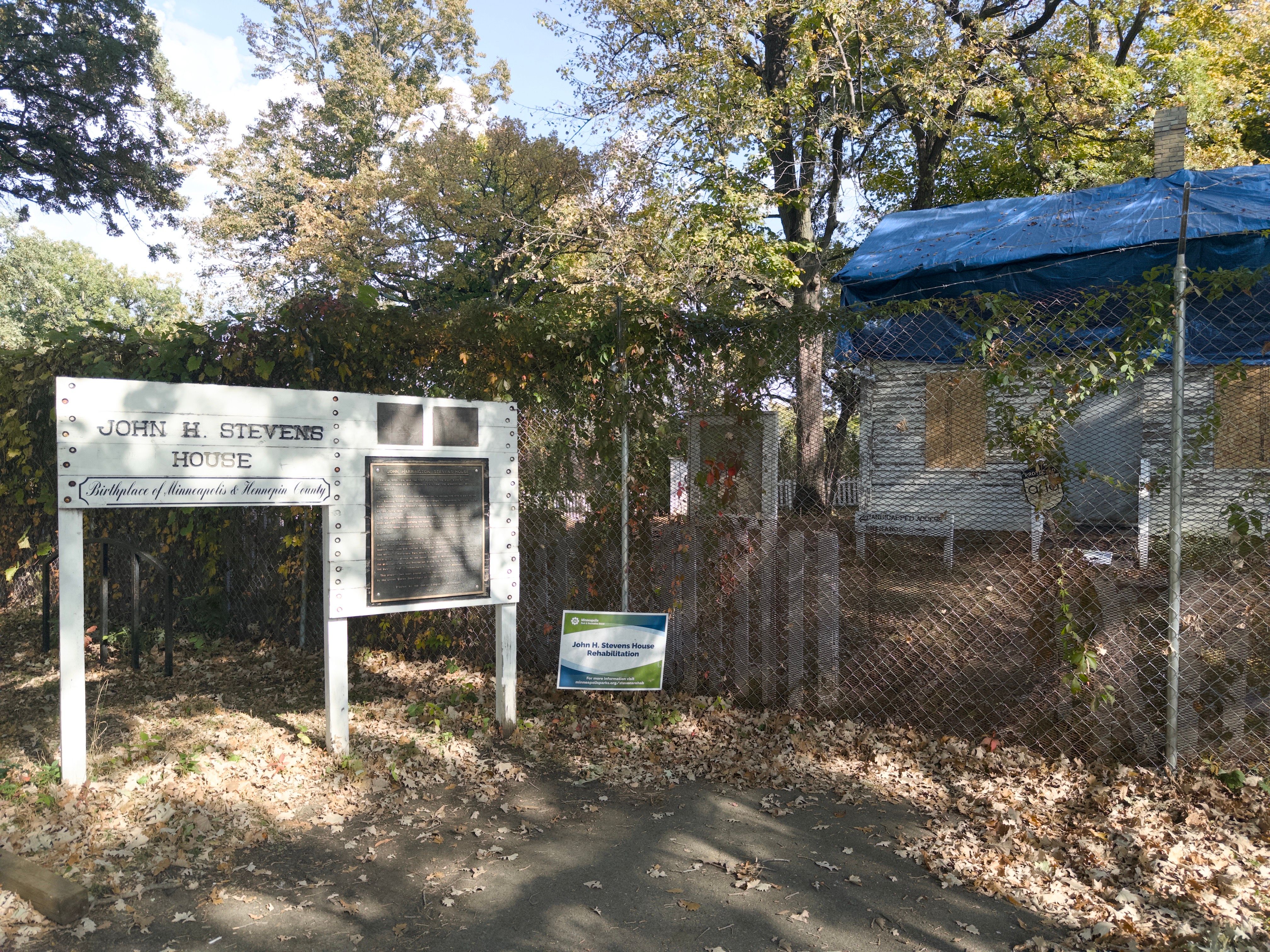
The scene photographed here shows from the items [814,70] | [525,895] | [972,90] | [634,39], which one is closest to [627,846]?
[525,895]

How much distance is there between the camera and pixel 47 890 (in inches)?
132

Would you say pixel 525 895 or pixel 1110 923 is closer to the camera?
pixel 1110 923

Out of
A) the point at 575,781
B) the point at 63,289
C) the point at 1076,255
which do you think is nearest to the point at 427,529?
the point at 575,781

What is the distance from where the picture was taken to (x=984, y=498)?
6.03m

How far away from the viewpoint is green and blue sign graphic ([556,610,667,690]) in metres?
5.57

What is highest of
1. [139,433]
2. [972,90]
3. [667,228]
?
[972,90]

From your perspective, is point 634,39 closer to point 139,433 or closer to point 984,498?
point 984,498

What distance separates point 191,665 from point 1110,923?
6649 millimetres

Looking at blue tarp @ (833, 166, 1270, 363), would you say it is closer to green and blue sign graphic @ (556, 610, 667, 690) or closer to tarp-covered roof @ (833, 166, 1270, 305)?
tarp-covered roof @ (833, 166, 1270, 305)

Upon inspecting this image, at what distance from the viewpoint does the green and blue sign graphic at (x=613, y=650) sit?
5574 millimetres

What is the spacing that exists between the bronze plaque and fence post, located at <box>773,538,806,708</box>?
1.95 m

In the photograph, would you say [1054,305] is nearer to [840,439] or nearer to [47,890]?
[840,439]

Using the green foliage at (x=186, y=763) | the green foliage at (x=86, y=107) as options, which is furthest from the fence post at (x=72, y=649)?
the green foliage at (x=86, y=107)

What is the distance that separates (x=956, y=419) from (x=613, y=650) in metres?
2.64
